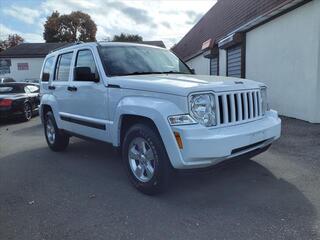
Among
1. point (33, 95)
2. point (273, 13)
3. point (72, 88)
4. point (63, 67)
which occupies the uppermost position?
point (273, 13)

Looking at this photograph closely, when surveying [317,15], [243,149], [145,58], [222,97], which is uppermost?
[317,15]

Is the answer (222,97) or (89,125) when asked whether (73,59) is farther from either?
(222,97)

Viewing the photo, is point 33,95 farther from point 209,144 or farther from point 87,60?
point 209,144

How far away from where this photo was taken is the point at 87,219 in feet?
12.2

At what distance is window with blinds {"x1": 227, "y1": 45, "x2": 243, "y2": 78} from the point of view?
14.8 m

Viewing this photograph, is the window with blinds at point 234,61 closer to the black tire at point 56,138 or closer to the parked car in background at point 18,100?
the parked car in background at point 18,100

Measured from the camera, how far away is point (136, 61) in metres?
5.34

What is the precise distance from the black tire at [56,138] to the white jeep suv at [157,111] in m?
0.72

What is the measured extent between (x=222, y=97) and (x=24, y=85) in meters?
11.7

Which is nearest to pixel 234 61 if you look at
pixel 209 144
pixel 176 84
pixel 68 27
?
pixel 176 84

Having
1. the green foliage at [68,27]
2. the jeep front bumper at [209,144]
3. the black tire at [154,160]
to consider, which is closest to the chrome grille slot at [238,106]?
the jeep front bumper at [209,144]

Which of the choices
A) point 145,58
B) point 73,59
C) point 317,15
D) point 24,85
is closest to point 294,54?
point 317,15

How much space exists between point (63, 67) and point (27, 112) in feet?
24.3

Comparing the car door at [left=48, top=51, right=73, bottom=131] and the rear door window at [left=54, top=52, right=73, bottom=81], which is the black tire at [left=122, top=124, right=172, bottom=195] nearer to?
the car door at [left=48, top=51, right=73, bottom=131]
